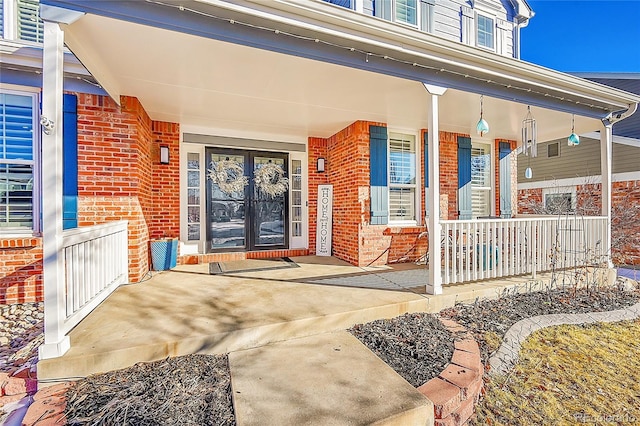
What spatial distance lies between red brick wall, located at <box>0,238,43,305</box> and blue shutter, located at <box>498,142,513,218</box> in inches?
306

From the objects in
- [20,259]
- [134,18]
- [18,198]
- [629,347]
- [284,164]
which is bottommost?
[629,347]

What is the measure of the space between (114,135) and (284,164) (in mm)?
2914

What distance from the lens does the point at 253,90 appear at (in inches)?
148

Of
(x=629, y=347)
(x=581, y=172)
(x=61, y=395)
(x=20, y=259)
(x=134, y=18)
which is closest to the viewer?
(x=61, y=395)

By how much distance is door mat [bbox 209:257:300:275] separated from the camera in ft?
15.1

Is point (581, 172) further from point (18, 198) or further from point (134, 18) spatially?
point (18, 198)

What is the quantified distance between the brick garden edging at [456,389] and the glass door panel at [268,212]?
13.7ft

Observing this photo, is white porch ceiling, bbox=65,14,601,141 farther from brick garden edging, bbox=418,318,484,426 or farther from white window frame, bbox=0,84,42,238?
brick garden edging, bbox=418,318,484,426

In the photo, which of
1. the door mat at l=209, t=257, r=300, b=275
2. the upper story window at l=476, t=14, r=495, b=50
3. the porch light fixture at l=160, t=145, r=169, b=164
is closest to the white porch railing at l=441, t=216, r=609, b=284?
the door mat at l=209, t=257, r=300, b=275

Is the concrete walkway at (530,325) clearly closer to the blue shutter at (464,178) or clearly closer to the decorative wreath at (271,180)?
the blue shutter at (464,178)

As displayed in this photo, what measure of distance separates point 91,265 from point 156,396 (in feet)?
5.80

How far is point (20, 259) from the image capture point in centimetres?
339

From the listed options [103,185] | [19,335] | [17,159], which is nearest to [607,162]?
[103,185]

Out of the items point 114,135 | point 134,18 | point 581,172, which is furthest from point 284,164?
point 581,172
